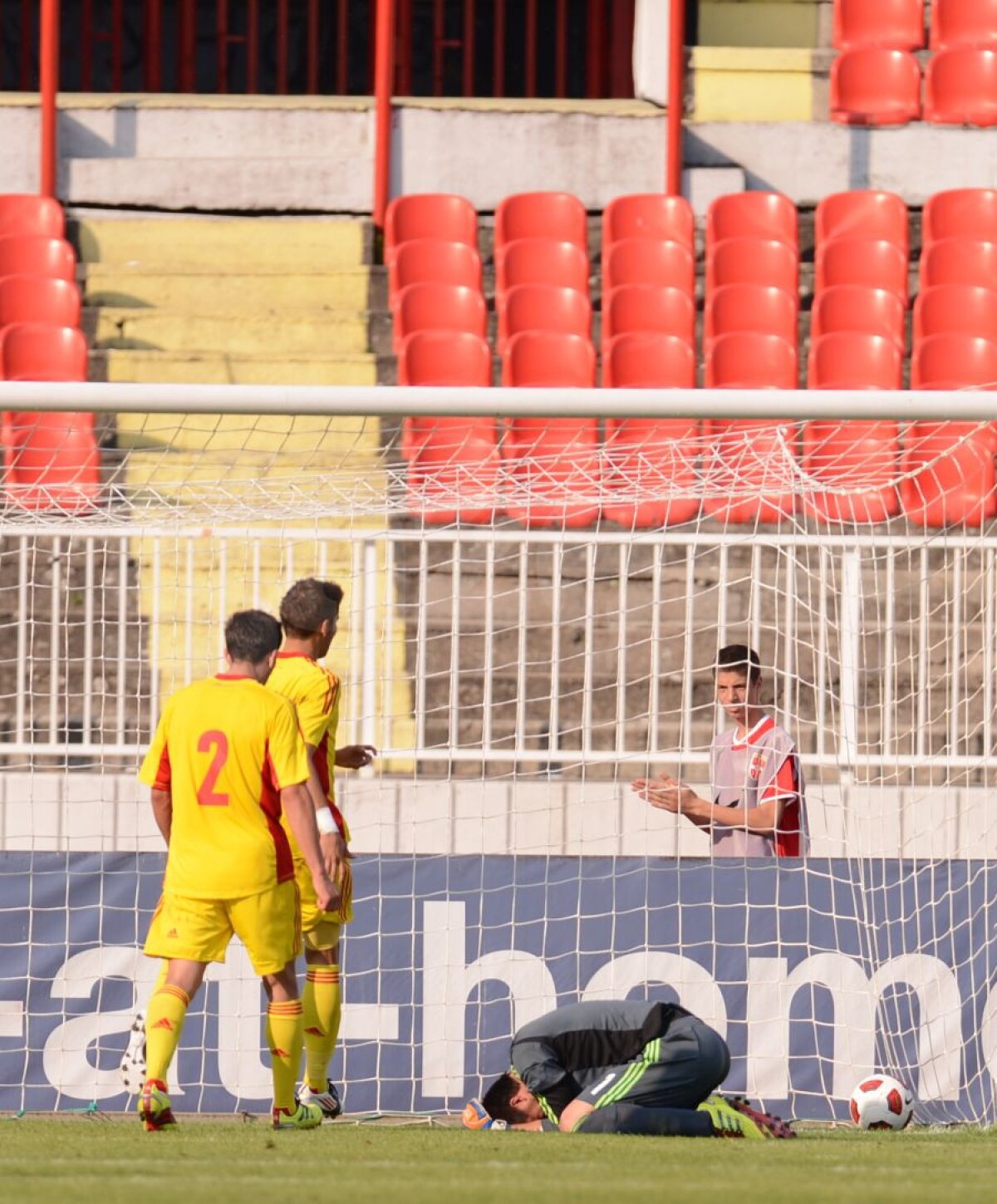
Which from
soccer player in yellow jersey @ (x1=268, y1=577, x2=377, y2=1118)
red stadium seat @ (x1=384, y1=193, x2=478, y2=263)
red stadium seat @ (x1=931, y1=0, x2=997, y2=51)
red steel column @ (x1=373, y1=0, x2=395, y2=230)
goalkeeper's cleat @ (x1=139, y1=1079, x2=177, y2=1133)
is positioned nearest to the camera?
goalkeeper's cleat @ (x1=139, y1=1079, x2=177, y2=1133)

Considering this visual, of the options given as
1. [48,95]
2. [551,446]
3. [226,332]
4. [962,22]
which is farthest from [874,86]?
[551,446]

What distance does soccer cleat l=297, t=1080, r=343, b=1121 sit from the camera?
5.97 m

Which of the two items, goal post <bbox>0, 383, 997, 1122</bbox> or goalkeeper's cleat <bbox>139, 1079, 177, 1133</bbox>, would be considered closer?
goalkeeper's cleat <bbox>139, 1079, 177, 1133</bbox>

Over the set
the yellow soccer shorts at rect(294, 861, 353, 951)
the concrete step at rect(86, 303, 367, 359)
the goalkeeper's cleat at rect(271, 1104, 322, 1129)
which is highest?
the concrete step at rect(86, 303, 367, 359)

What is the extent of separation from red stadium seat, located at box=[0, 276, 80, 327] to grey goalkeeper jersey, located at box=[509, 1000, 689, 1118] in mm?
6276

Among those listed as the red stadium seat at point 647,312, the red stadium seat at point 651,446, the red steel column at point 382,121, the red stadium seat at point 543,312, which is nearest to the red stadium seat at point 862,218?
the red stadium seat at point 647,312

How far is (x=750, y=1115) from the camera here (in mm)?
5879

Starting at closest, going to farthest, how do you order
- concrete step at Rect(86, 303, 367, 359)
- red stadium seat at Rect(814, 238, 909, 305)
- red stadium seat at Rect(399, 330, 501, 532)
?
1. red stadium seat at Rect(399, 330, 501, 532)
2. concrete step at Rect(86, 303, 367, 359)
3. red stadium seat at Rect(814, 238, 909, 305)

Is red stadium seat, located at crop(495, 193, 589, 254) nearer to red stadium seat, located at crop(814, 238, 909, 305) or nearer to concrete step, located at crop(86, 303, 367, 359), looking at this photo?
concrete step, located at crop(86, 303, 367, 359)

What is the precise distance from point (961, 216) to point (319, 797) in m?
7.29

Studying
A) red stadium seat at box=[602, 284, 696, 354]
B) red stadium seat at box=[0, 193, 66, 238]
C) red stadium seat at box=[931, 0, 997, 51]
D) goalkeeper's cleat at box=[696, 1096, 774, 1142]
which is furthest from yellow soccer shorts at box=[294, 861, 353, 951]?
red stadium seat at box=[931, 0, 997, 51]

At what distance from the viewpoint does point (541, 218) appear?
38.0 feet

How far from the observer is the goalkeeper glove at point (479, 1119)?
611 centimetres

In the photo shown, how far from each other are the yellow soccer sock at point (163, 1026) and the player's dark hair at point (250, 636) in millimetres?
915
